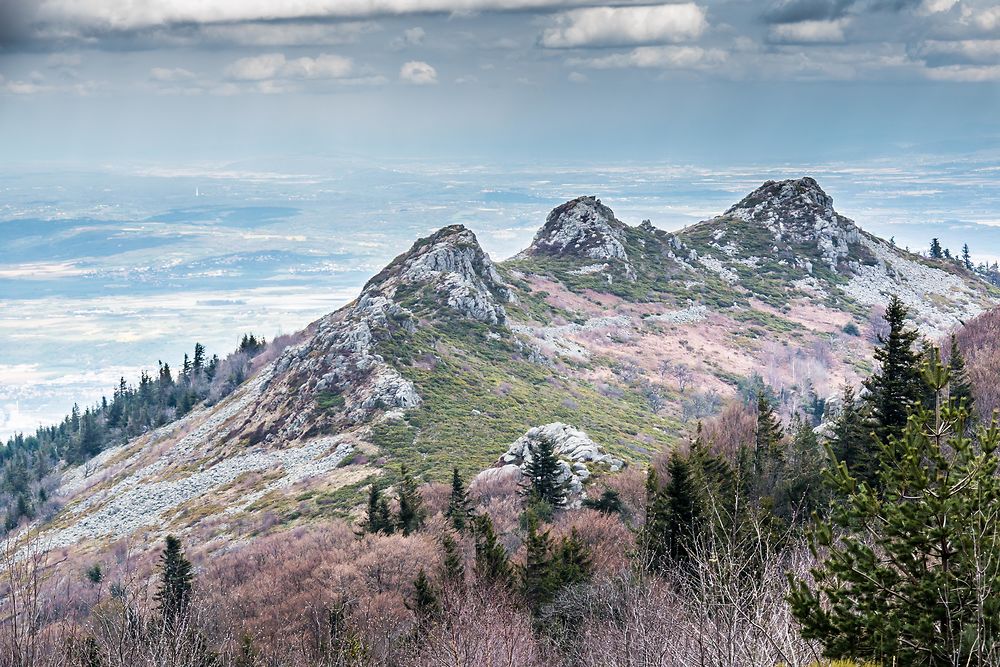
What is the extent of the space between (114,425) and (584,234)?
7980 cm

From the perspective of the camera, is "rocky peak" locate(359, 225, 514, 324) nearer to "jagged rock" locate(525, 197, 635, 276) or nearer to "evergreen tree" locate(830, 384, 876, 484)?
"jagged rock" locate(525, 197, 635, 276)

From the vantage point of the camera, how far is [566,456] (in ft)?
200

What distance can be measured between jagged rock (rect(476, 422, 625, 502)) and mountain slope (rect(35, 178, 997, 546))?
18.9 ft

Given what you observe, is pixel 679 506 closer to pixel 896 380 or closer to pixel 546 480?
pixel 896 380

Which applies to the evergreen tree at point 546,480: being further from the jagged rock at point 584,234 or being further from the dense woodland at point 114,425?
the jagged rock at point 584,234

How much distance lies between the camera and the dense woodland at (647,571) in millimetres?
13750

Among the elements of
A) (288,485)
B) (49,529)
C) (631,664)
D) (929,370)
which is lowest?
(49,529)

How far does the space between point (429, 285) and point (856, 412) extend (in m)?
72.7

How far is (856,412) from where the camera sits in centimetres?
4478

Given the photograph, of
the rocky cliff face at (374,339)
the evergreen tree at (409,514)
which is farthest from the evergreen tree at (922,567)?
the rocky cliff face at (374,339)

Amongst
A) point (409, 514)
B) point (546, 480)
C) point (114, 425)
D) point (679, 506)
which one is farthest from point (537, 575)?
point (114, 425)

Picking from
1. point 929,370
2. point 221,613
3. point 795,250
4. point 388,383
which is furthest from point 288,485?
point 795,250

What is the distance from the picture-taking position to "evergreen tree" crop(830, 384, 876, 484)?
37062mm

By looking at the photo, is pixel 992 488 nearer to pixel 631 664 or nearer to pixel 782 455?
pixel 631 664
